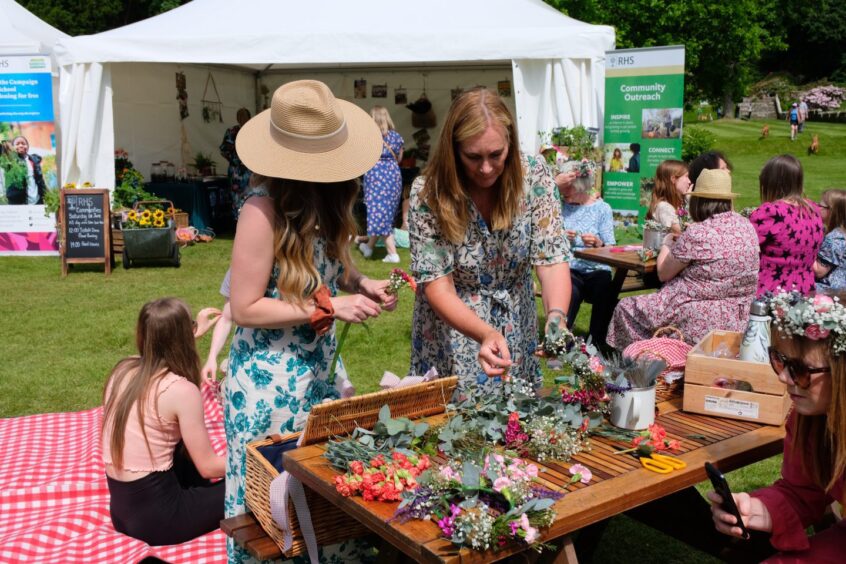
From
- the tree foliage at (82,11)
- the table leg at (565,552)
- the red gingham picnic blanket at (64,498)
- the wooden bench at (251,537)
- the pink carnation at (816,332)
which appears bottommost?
the red gingham picnic blanket at (64,498)

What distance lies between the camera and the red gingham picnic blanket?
10.6ft

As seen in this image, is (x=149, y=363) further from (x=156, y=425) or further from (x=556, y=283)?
(x=556, y=283)

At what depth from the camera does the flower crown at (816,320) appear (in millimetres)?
1804

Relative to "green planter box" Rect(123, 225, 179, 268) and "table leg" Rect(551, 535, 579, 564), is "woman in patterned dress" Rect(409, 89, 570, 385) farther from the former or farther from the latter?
"green planter box" Rect(123, 225, 179, 268)

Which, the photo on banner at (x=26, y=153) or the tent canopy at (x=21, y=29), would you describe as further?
the tent canopy at (x=21, y=29)

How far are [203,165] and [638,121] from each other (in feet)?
23.0

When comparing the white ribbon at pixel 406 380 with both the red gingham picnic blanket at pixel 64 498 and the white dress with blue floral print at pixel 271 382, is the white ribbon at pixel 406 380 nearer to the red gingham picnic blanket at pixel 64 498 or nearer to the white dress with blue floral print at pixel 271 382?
the white dress with blue floral print at pixel 271 382

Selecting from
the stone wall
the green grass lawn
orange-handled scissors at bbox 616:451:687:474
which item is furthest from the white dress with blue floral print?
the stone wall

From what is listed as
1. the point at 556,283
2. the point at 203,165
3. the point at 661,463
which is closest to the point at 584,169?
the point at 556,283

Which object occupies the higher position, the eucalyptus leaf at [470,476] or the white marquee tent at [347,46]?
the white marquee tent at [347,46]

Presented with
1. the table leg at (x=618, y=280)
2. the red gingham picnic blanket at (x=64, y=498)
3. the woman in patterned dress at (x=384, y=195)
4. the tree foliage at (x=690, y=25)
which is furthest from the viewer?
the tree foliage at (x=690, y=25)

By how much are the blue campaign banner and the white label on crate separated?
30.9 ft

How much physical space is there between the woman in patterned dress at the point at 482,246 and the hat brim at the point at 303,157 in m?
0.27

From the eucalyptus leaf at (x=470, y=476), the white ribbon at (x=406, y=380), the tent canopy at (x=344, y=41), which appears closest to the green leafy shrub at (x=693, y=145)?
the tent canopy at (x=344, y=41)
